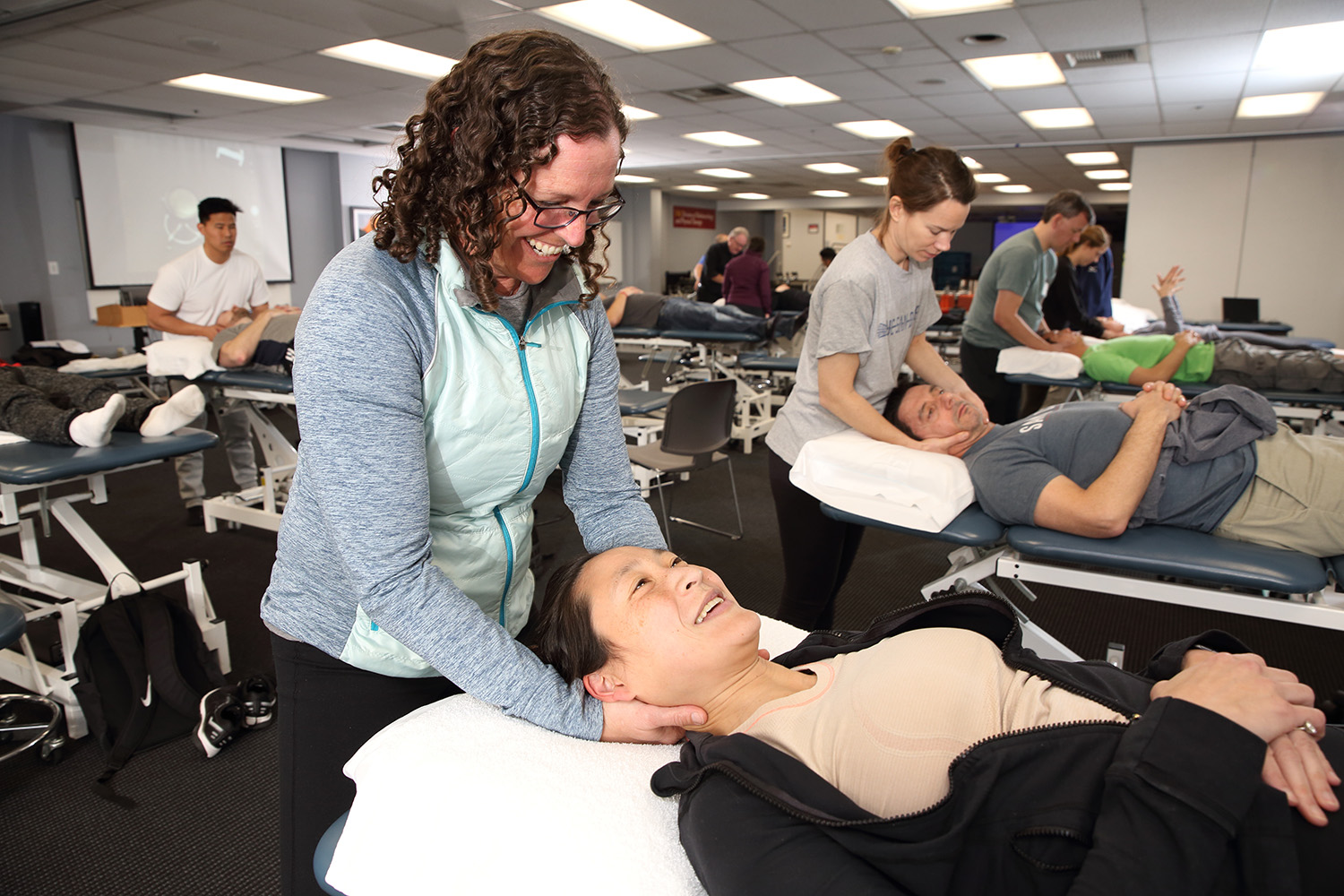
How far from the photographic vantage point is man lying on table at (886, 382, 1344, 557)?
165 cm

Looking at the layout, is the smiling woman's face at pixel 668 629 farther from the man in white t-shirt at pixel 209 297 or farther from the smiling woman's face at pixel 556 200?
the man in white t-shirt at pixel 209 297

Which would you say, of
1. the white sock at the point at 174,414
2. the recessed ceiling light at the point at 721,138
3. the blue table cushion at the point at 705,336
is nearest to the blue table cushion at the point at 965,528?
the white sock at the point at 174,414

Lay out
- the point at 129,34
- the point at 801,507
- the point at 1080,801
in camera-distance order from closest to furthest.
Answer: the point at 1080,801 < the point at 801,507 < the point at 129,34

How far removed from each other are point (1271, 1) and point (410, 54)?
16.3 feet

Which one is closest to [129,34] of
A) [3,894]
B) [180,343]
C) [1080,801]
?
[180,343]

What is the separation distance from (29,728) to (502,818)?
1947 mm

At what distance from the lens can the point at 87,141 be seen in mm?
7613

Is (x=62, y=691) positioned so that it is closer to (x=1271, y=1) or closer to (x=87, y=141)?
(x=1271, y=1)

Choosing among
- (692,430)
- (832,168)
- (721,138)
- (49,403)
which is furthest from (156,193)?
(832,168)

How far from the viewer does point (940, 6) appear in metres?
4.36

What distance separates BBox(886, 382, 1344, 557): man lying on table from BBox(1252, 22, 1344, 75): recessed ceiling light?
13.7 ft

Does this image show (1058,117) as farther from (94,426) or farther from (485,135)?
(485,135)

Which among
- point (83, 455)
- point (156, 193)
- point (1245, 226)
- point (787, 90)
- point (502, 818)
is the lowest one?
point (502, 818)

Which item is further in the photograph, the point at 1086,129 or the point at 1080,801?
the point at 1086,129
